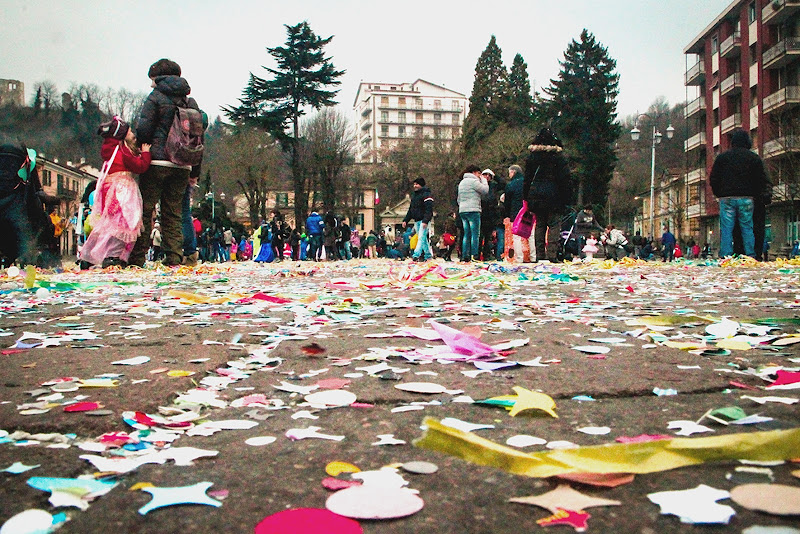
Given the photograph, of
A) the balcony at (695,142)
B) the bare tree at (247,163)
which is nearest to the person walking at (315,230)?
the bare tree at (247,163)

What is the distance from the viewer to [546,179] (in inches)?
465

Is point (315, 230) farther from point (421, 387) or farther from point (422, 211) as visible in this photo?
point (421, 387)

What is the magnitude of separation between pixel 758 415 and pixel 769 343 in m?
1.30

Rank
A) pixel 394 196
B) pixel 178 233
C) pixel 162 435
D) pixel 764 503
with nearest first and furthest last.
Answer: pixel 764 503
pixel 162 435
pixel 178 233
pixel 394 196

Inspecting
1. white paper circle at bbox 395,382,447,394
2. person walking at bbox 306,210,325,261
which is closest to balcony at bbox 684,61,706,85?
person walking at bbox 306,210,325,261

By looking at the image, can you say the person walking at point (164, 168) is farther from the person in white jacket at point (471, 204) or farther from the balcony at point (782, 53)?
the balcony at point (782, 53)

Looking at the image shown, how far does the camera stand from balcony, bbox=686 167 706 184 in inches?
2237

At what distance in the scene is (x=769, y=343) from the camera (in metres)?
2.92

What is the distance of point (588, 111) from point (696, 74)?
844 centimetres

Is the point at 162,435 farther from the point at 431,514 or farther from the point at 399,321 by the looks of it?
the point at 399,321

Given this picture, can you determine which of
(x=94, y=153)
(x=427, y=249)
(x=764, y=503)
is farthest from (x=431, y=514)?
(x=427, y=249)

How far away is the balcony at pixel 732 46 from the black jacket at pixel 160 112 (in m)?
48.0

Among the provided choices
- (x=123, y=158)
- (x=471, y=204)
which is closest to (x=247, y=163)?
(x=471, y=204)

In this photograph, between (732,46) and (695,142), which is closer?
(732,46)
